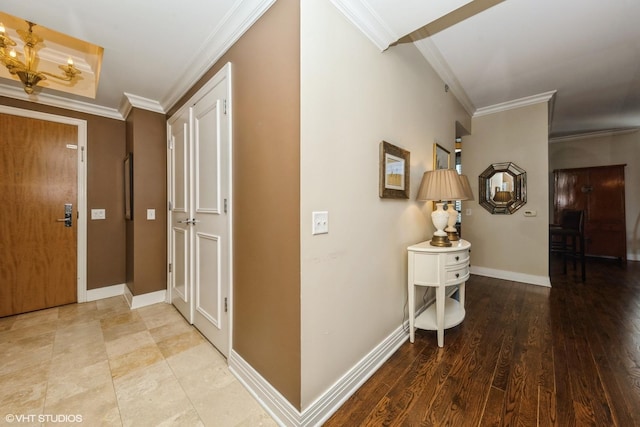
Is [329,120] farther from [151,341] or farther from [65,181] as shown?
[65,181]

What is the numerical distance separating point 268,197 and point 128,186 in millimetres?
2488

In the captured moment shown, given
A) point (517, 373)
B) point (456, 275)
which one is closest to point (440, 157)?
point (456, 275)

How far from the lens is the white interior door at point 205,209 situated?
1.85 m

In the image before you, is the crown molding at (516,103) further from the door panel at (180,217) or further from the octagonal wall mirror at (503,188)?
the door panel at (180,217)

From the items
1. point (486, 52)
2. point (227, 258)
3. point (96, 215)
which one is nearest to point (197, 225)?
point (227, 258)

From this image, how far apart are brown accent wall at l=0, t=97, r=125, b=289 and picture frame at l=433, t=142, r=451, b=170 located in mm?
3756

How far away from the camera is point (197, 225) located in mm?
2268

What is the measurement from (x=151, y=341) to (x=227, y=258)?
1125 millimetres

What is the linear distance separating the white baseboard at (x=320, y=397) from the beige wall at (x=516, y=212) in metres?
2.89

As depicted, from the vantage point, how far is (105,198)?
3.14 m

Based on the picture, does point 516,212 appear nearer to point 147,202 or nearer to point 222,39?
point 222,39

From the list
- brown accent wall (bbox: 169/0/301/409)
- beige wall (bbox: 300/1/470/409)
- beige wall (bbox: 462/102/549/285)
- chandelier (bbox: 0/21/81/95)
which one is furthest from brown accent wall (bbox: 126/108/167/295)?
beige wall (bbox: 462/102/549/285)

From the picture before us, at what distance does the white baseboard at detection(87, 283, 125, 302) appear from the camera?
3.05 m

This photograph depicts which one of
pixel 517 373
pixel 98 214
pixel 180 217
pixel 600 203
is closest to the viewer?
pixel 517 373
